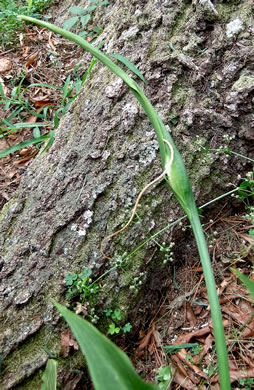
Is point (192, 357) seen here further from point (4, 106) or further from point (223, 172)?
point (4, 106)

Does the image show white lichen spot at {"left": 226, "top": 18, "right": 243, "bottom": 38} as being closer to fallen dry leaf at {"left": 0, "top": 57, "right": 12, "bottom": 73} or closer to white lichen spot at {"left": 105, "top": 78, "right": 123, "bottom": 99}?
white lichen spot at {"left": 105, "top": 78, "right": 123, "bottom": 99}

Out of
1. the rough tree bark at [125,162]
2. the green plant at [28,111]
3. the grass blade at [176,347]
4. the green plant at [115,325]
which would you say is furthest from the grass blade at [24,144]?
the grass blade at [176,347]

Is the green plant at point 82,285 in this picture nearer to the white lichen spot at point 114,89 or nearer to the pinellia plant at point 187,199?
the pinellia plant at point 187,199

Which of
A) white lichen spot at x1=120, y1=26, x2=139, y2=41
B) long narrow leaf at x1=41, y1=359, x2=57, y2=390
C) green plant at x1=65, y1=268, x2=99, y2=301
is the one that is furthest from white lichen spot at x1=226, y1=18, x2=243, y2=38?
long narrow leaf at x1=41, y1=359, x2=57, y2=390

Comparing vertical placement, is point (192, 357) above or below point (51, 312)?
below

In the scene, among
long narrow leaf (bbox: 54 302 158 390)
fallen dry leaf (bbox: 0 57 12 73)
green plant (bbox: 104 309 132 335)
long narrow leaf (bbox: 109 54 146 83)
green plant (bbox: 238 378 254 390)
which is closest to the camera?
long narrow leaf (bbox: 54 302 158 390)

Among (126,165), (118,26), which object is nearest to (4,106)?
(118,26)
